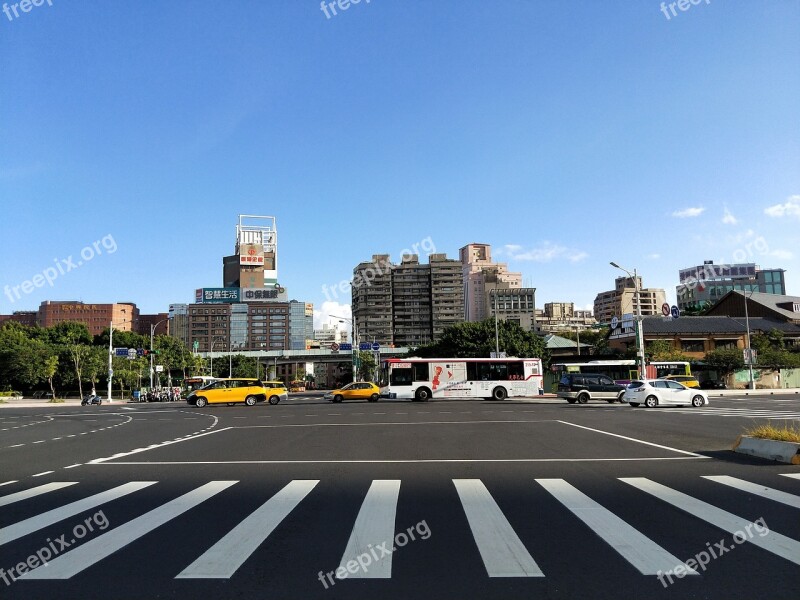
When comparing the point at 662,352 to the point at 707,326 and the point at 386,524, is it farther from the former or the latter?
the point at 386,524

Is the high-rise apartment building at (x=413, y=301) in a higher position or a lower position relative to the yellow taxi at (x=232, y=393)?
higher

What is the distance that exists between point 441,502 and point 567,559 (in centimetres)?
290

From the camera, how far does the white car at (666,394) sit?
3200cm

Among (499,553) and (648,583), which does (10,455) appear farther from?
(648,583)

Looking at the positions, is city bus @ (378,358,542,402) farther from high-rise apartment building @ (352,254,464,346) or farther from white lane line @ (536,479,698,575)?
high-rise apartment building @ (352,254,464,346)

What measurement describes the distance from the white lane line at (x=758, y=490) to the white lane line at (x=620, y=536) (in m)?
2.51

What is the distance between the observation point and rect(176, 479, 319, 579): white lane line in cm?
545

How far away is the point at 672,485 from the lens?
962 centimetres

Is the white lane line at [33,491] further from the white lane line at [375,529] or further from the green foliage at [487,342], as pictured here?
the green foliage at [487,342]

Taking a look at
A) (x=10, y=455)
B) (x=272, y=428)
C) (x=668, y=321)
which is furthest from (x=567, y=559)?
(x=668, y=321)

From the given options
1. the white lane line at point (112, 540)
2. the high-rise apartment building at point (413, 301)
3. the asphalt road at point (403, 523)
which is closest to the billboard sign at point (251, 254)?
the high-rise apartment building at point (413, 301)

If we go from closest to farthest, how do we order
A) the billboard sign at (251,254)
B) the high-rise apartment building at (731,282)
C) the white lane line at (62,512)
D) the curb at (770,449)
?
the white lane line at (62,512) → the curb at (770,449) → the high-rise apartment building at (731,282) → the billboard sign at (251,254)

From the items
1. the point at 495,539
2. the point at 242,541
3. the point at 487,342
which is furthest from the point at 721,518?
the point at 487,342

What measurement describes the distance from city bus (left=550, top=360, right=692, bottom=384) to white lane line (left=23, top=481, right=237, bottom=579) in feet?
167
